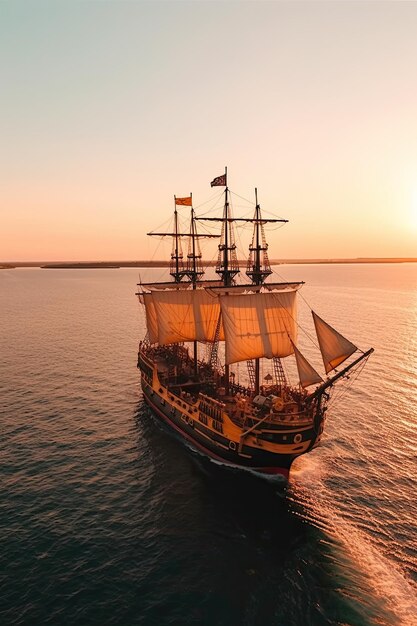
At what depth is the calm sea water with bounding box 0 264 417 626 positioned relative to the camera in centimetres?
2131

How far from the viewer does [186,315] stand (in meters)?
50.9

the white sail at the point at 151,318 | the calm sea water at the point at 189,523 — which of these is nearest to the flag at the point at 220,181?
the white sail at the point at 151,318

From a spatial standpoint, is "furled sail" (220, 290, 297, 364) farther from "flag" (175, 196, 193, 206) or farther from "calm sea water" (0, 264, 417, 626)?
"flag" (175, 196, 193, 206)

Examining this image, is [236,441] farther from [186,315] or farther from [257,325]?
A: [186,315]

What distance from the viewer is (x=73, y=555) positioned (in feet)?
80.8

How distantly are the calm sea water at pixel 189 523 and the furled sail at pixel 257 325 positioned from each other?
11.2 meters

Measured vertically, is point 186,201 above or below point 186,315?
above

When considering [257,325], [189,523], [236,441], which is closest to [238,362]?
[257,325]

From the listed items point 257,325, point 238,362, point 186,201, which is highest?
point 186,201

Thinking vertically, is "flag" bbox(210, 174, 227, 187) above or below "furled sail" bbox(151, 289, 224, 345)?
above

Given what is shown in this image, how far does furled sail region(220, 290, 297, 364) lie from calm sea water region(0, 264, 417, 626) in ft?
36.6

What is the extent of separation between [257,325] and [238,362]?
6.67 m

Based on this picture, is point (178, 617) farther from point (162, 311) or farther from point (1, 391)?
point (1, 391)

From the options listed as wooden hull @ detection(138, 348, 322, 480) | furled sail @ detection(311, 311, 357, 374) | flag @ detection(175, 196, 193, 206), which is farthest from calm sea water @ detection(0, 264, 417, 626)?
flag @ detection(175, 196, 193, 206)
